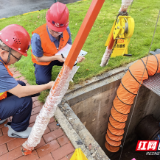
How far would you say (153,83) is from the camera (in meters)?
3.33

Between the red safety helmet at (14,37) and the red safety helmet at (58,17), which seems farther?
the red safety helmet at (58,17)

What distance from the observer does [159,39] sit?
5.21 m

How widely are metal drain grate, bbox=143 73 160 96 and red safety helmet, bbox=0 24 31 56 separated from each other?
2629mm

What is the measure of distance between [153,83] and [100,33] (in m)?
2.90

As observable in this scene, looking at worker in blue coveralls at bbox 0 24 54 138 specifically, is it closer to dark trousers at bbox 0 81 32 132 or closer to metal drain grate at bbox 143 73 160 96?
dark trousers at bbox 0 81 32 132

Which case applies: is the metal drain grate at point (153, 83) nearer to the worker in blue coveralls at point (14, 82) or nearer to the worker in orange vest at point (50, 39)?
the worker in orange vest at point (50, 39)

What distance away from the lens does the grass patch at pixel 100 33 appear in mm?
3881

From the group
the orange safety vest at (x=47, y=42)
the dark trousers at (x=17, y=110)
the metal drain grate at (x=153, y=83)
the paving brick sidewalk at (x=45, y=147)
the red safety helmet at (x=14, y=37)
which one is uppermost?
the red safety helmet at (x=14, y=37)

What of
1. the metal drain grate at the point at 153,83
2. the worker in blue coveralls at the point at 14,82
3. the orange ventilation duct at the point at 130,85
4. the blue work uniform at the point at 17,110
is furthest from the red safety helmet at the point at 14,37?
the metal drain grate at the point at 153,83

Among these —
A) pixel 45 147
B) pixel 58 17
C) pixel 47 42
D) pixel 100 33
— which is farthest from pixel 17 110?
pixel 100 33

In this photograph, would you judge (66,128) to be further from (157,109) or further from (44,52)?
(157,109)

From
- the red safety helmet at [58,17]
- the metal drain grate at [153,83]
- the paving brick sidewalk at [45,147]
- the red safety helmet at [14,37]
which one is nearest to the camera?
the red safety helmet at [14,37]

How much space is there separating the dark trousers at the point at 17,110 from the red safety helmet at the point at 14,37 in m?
0.68

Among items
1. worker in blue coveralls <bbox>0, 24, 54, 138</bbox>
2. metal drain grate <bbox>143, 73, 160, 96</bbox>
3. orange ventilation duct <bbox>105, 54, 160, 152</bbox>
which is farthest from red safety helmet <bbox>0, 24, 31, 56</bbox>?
metal drain grate <bbox>143, 73, 160, 96</bbox>
